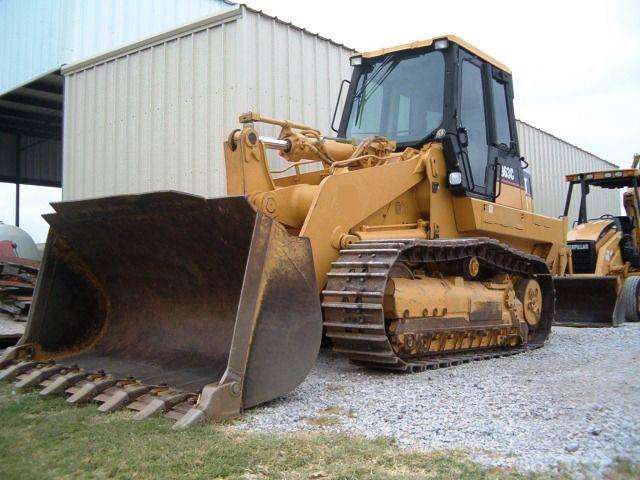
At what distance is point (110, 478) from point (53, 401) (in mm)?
1547

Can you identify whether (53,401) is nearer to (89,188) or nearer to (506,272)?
(506,272)

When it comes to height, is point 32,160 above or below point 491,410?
above

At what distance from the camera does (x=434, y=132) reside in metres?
6.25

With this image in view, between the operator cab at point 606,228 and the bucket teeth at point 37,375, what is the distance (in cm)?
854

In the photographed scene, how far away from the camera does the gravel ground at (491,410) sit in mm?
3109

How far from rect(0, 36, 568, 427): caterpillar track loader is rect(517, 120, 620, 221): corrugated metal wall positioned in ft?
25.4

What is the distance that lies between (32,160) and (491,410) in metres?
23.5

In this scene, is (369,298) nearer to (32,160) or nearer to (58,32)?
(58,32)

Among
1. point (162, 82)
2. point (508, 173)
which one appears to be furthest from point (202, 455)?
point (162, 82)

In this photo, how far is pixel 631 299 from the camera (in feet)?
33.6

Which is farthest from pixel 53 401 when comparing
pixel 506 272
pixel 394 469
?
pixel 506 272

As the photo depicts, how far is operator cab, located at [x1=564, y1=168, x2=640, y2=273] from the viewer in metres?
10.7

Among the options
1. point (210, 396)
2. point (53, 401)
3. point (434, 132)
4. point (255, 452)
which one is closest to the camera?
point (255, 452)

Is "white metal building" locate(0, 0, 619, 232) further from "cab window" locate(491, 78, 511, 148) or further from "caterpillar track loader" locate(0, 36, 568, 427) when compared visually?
"cab window" locate(491, 78, 511, 148)
